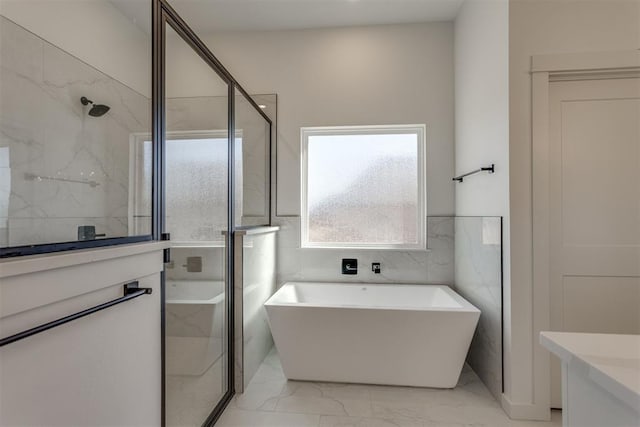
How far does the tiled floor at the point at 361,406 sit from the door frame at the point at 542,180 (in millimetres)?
326

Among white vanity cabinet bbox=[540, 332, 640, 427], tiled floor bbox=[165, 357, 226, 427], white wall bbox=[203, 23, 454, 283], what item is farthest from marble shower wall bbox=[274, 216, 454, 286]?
white vanity cabinet bbox=[540, 332, 640, 427]

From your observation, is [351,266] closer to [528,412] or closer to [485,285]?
[485,285]

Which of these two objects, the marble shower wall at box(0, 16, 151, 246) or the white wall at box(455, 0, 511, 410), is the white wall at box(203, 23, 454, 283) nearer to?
the white wall at box(455, 0, 511, 410)

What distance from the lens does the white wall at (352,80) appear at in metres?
2.69

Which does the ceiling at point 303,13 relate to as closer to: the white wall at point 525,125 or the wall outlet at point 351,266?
the white wall at point 525,125

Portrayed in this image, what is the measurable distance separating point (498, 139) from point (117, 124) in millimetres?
2038

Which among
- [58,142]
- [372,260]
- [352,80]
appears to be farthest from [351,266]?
[58,142]

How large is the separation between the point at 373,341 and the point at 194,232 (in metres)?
1.30

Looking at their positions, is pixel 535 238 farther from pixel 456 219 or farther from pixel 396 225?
pixel 396 225

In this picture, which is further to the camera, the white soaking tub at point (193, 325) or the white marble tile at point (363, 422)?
the white marble tile at point (363, 422)

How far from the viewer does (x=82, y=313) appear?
2.68 feet

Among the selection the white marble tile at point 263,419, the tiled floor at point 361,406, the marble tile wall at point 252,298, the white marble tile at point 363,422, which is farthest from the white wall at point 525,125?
the marble tile wall at point 252,298

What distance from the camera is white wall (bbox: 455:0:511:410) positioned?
183 cm

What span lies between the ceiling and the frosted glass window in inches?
36.4
